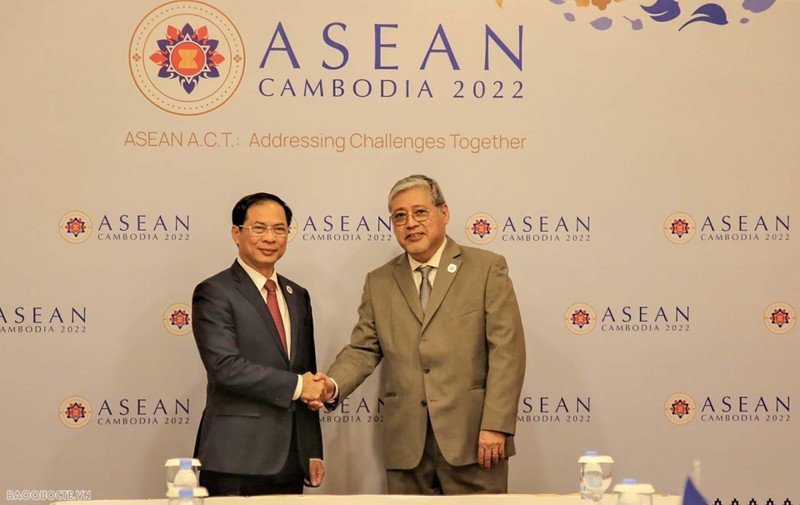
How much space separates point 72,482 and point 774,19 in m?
3.95

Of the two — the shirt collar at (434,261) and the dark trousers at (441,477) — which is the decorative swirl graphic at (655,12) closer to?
the shirt collar at (434,261)

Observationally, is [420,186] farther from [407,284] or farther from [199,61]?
[199,61]

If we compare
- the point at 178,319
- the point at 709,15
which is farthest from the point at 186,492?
the point at 709,15

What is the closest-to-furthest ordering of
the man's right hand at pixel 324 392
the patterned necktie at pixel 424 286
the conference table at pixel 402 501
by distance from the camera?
the conference table at pixel 402 501
the man's right hand at pixel 324 392
the patterned necktie at pixel 424 286

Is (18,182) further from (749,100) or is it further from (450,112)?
(749,100)

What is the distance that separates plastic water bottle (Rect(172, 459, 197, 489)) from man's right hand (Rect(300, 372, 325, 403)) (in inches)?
46.1

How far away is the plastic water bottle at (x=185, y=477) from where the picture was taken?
274 cm

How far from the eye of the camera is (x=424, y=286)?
423cm

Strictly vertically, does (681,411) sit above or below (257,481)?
above

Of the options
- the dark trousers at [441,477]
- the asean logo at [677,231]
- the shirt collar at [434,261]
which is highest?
the asean logo at [677,231]

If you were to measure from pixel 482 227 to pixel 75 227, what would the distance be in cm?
188

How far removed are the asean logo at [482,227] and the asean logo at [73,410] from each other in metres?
1.95

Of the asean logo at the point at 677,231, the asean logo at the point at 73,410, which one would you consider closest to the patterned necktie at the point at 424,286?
the asean logo at the point at 677,231

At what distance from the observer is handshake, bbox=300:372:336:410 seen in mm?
3967
